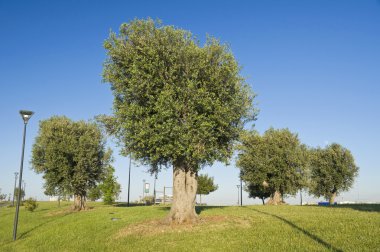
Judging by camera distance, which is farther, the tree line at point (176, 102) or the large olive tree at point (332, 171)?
the large olive tree at point (332, 171)

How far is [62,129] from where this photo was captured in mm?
44125

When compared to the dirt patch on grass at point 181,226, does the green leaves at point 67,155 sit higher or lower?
higher

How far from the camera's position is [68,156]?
142 ft

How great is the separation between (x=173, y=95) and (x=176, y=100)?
1.66 feet

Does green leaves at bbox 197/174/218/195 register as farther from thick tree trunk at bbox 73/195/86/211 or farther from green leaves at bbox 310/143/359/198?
thick tree trunk at bbox 73/195/86/211

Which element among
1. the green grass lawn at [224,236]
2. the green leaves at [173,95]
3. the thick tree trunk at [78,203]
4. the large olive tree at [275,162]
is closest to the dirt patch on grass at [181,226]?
the green grass lawn at [224,236]

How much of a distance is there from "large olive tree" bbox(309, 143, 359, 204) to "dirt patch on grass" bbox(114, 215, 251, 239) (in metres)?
44.0

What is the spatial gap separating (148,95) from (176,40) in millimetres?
4252

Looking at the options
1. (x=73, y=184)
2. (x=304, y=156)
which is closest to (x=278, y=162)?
(x=304, y=156)

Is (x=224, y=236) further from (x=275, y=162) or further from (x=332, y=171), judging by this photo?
(x=332, y=171)

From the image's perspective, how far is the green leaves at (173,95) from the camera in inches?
798

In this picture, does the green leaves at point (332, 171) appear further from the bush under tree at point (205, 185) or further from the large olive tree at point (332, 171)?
the bush under tree at point (205, 185)

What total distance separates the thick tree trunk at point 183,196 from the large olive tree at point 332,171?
4425 centimetres

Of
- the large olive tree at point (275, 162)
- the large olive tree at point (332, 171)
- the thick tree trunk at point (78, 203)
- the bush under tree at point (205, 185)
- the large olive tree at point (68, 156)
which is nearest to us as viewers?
the large olive tree at point (68, 156)
